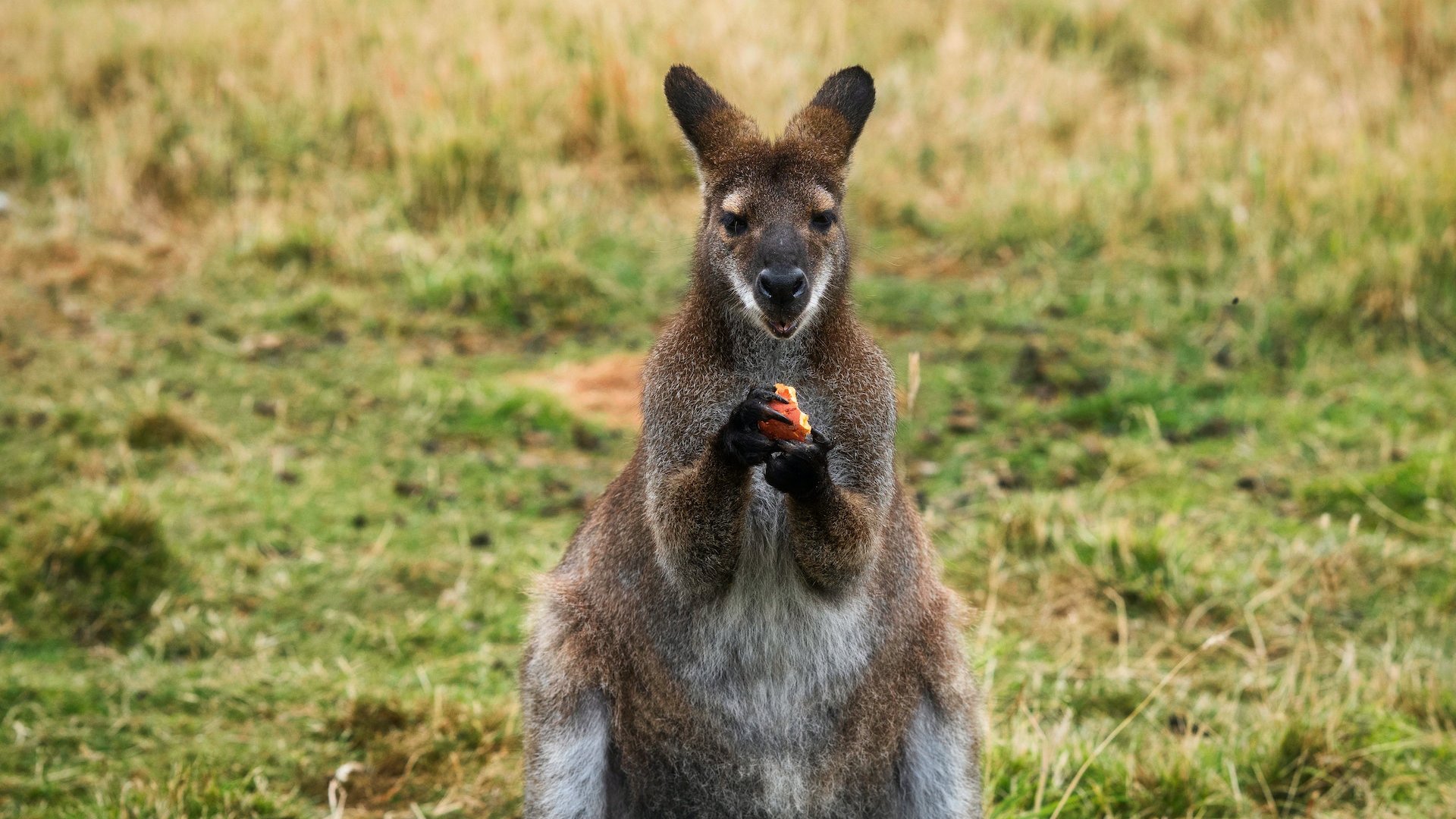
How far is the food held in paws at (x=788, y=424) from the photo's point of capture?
283cm

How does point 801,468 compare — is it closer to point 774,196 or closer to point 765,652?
point 765,652

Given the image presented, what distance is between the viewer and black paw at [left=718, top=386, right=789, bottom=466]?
2818 mm

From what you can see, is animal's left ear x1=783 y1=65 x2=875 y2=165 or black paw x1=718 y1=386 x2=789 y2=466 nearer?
black paw x1=718 y1=386 x2=789 y2=466

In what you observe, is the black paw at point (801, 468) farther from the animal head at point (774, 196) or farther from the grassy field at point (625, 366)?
the grassy field at point (625, 366)

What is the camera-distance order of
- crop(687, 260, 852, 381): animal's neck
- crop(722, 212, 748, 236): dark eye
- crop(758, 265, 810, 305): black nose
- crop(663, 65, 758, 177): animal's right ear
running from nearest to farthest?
crop(758, 265, 810, 305): black nose
crop(687, 260, 852, 381): animal's neck
crop(722, 212, 748, 236): dark eye
crop(663, 65, 758, 177): animal's right ear

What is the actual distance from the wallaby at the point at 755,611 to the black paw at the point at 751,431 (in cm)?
9

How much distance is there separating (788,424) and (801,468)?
0.09m

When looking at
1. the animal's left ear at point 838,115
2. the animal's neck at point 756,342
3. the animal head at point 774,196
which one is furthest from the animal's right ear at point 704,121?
the animal's neck at point 756,342

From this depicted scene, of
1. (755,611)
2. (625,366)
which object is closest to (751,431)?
(755,611)

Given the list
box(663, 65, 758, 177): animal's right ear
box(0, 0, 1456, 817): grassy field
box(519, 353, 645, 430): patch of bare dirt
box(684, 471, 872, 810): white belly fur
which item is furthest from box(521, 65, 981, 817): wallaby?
box(519, 353, 645, 430): patch of bare dirt

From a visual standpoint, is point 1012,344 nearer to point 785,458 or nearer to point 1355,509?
point 1355,509

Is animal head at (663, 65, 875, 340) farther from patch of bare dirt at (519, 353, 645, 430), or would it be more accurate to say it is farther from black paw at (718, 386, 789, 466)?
patch of bare dirt at (519, 353, 645, 430)

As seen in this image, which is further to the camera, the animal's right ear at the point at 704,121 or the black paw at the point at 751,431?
the animal's right ear at the point at 704,121

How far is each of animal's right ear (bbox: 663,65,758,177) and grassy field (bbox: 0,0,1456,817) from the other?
1839 millimetres
